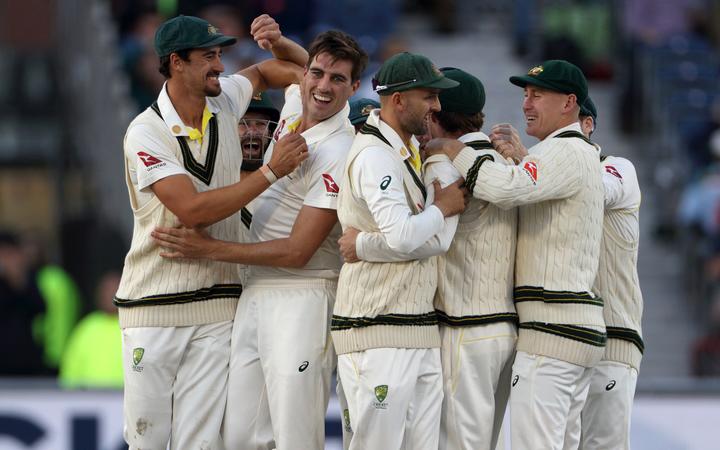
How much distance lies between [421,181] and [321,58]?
662 mm

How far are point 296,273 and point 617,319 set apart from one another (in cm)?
142

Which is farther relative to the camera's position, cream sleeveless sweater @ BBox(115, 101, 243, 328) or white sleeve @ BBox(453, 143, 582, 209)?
cream sleeveless sweater @ BBox(115, 101, 243, 328)

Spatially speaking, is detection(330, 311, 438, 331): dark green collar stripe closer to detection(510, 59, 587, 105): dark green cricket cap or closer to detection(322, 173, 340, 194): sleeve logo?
detection(322, 173, 340, 194): sleeve logo

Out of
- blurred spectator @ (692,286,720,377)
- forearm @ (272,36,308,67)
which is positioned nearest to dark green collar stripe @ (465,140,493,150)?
forearm @ (272,36,308,67)

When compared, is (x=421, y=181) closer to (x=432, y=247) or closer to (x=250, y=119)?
(x=432, y=247)

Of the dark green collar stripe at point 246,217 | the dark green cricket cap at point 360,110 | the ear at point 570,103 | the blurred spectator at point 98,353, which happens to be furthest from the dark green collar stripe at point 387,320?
the blurred spectator at point 98,353

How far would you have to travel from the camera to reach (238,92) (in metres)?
6.76

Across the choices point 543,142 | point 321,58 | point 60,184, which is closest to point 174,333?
point 321,58

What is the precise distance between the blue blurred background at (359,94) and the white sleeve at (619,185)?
491 centimetres

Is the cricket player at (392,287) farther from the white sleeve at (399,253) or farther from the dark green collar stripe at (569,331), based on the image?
the dark green collar stripe at (569,331)

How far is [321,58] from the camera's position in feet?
20.7

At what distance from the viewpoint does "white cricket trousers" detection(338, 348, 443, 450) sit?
19.7 ft

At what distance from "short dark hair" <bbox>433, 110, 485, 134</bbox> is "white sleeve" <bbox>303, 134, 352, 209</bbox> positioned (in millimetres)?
401

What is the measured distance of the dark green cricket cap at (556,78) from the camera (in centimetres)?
636
